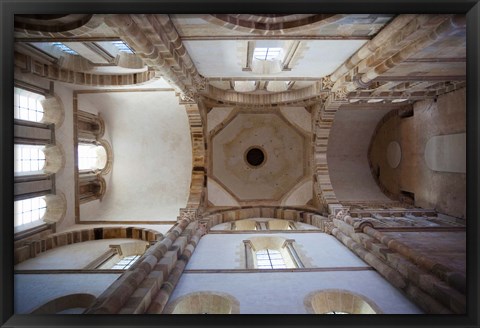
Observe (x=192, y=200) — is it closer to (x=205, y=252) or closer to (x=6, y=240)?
(x=205, y=252)

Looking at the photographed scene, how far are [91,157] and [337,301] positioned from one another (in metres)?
11.3

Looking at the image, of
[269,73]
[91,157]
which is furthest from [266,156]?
[91,157]

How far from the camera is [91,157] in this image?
1340 cm

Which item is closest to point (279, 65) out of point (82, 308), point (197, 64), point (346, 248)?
point (197, 64)

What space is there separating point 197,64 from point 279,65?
2.58 m

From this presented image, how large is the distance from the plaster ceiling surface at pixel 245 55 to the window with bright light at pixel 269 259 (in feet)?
18.8

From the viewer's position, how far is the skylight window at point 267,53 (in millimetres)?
9664

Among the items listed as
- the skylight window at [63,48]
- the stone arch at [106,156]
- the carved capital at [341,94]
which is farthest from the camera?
the stone arch at [106,156]

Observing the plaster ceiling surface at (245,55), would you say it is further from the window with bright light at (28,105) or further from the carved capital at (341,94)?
the window with bright light at (28,105)

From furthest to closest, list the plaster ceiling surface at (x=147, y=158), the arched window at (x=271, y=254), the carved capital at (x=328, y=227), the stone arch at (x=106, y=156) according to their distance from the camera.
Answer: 1. the stone arch at (x=106, y=156)
2. the plaster ceiling surface at (x=147, y=158)
3. the carved capital at (x=328, y=227)
4. the arched window at (x=271, y=254)

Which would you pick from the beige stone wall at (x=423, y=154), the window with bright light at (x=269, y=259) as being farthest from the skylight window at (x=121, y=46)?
the beige stone wall at (x=423, y=154)

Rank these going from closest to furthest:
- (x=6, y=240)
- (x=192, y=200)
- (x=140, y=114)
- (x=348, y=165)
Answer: (x=6, y=240)
(x=192, y=200)
(x=140, y=114)
(x=348, y=165)

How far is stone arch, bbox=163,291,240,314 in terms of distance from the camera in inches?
254

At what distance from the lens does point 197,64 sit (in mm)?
9367
